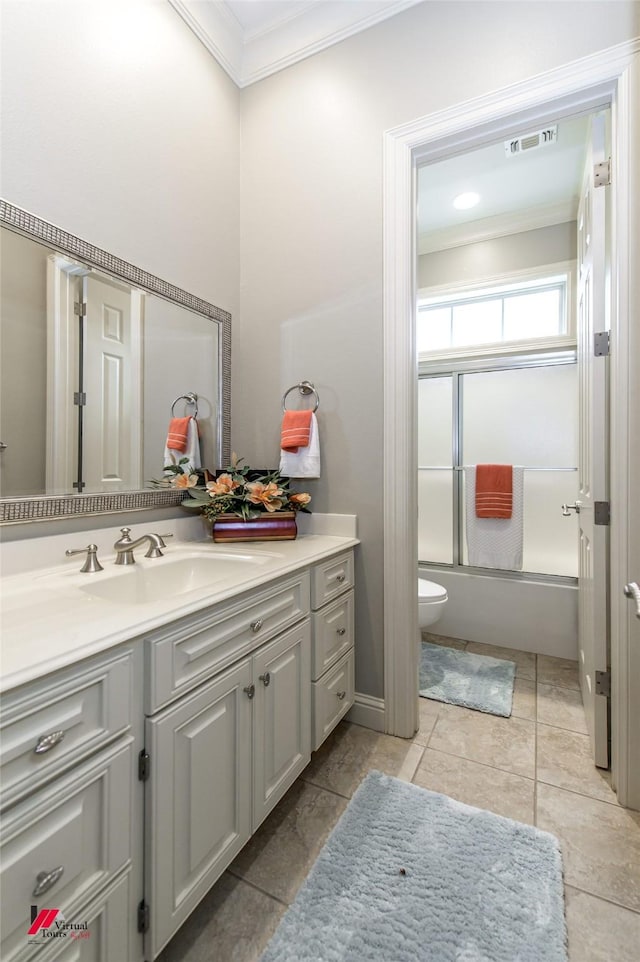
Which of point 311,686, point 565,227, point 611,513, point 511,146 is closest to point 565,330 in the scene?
point 565,227

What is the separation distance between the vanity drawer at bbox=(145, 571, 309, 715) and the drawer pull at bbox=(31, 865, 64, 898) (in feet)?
0.80

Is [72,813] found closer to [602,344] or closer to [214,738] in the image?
[214,738]

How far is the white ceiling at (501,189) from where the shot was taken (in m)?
2.24

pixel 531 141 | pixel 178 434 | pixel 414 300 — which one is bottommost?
pixel 178 434

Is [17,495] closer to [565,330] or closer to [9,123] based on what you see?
[9,123]

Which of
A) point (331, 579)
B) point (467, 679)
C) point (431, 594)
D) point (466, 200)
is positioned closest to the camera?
point (331, 579)

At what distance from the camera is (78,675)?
693 mm

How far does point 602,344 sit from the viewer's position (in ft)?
4.80

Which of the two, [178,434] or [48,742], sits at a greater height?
[178,434]

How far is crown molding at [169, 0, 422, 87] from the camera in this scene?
171 cm

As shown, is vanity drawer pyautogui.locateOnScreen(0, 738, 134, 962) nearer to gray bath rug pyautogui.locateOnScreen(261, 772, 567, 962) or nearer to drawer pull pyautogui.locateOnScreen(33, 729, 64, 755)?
drawer pull pyautogui.locateOnScreen(33, 729, 64, 755)

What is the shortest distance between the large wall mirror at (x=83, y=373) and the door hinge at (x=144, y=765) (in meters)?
0.73

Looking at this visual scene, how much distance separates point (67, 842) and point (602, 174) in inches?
90.5

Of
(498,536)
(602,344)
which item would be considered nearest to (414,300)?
(602,344)
